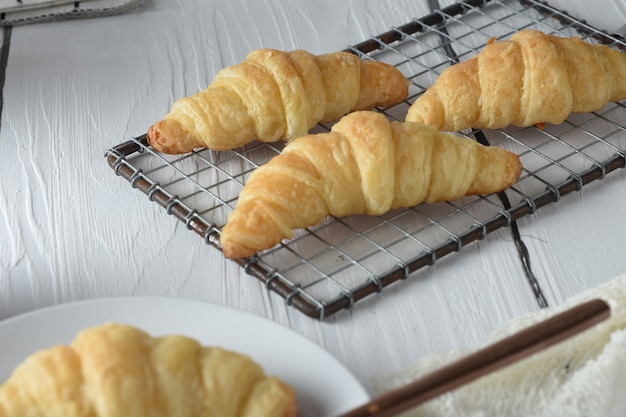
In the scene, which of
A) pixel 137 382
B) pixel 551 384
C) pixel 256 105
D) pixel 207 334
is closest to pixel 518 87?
pixel 256 105

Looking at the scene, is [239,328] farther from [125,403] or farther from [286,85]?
[286,85]

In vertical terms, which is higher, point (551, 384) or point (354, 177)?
point (354, 177)

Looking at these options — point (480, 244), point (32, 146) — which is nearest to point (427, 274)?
point (480, 244)

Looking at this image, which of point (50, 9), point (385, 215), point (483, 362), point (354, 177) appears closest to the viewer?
point (483, 362)

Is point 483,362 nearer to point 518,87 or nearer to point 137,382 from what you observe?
point 137,382

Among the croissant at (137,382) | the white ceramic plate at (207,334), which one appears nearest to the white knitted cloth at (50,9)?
the white ceramic plate at (207,334)

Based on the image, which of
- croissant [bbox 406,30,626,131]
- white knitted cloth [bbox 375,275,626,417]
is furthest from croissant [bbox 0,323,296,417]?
croissant [bbox 406,30,626,131]

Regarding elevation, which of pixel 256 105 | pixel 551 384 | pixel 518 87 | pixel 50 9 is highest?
pixel 50 9
